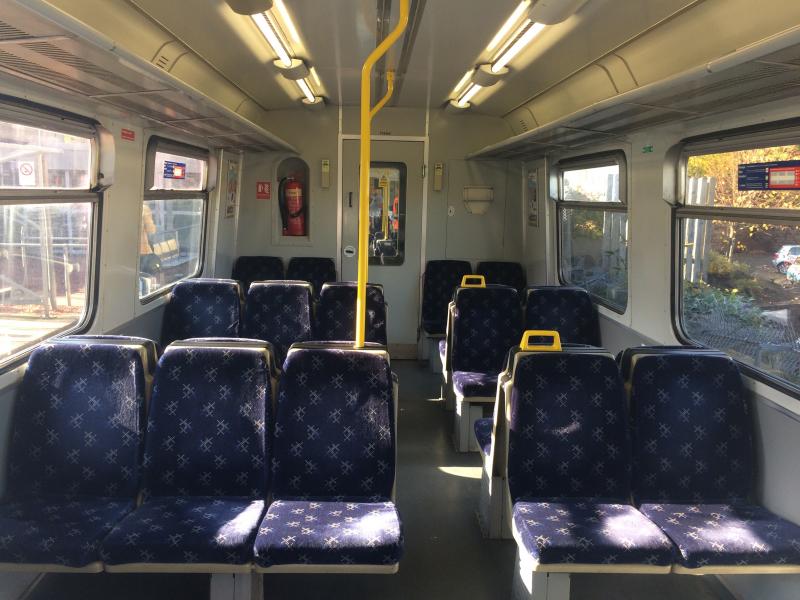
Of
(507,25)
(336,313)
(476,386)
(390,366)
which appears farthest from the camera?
(336,313)

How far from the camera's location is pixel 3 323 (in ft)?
10.7

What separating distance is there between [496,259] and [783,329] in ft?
17.5

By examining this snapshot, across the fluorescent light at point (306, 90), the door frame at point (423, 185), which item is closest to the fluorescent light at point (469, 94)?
the door frame at point (423, 185)

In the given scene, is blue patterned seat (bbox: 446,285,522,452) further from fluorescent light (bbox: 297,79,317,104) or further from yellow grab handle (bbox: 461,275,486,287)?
fluorescent light (bbox: 297,79,317,104)

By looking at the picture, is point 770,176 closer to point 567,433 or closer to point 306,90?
point 567,433

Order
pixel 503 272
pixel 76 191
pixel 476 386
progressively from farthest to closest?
pixel 503 272
pixel 476 386
pixel 76 191

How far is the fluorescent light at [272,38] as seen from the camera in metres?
4.04

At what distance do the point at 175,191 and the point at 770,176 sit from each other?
15.6 feet

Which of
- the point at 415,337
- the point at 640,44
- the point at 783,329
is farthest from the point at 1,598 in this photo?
the point at 415,337

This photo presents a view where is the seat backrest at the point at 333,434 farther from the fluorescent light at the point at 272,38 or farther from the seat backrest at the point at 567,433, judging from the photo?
the fluorescent light at the point at 272,38

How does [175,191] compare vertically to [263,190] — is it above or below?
below

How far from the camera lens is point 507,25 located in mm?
4137

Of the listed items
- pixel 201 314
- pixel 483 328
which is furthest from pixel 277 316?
pixel 483 328

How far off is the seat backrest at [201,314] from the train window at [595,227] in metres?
3.23
